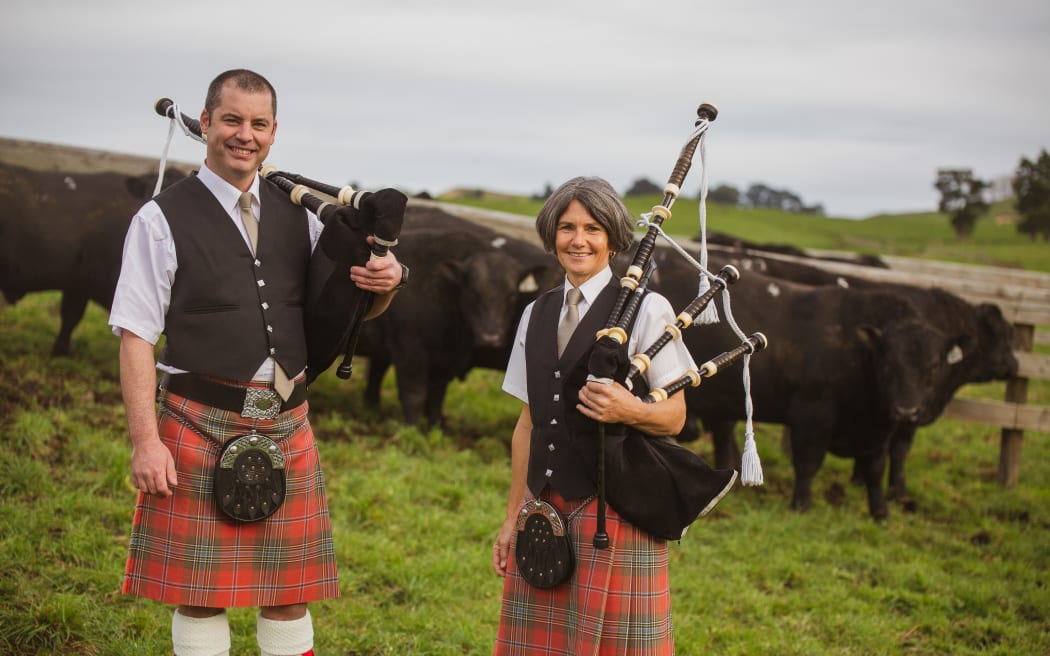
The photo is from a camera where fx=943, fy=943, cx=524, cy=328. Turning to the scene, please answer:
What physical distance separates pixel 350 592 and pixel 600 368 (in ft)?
9.22

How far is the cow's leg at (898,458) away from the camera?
27.0 ft

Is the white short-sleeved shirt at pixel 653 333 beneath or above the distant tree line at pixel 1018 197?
beneath

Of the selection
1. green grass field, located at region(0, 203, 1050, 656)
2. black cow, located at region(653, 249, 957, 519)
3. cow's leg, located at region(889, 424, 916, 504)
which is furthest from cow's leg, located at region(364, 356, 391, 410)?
cow's leg, located at region(889, 424, 916, 504)

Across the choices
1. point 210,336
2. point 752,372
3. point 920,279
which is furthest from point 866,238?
point 210,336

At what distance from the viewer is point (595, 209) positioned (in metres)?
2.85

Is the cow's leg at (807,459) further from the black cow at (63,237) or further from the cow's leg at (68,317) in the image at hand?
the cow's leg at (68,317)

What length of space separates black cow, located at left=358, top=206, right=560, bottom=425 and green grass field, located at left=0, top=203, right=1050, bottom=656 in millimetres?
490

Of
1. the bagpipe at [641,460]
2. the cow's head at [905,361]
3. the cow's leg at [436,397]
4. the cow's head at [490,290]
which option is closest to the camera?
the bagpipe at [641,460]

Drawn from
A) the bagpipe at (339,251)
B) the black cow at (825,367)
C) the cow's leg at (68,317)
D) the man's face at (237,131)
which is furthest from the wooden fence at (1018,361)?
the man's face at (237,131)

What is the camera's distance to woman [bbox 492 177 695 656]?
283 cm

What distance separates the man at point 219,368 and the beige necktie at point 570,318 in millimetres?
568

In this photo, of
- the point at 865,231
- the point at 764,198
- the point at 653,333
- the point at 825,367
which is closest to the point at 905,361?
the point at 825,367

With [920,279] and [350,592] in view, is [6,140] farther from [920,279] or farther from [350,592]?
[920,279]

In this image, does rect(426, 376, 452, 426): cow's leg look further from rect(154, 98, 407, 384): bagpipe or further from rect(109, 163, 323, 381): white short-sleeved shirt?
rect(109, 163, 323, 381): white short-sleeved shirt
